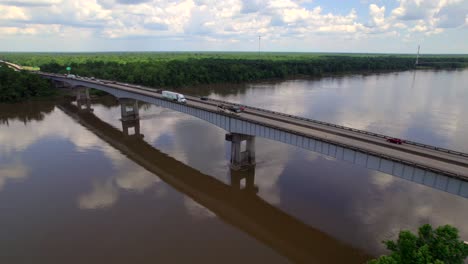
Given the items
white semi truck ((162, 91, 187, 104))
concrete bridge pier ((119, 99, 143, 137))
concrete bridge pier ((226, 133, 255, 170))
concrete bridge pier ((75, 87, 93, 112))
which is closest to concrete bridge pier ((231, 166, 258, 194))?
concrete bridge pier ((226, 133, 255, 170))

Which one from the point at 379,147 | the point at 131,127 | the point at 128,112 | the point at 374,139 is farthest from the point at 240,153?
the point at 128,112

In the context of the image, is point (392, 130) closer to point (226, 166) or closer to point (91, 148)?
point (226, 166)

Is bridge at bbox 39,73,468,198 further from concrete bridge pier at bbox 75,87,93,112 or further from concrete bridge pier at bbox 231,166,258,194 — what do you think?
concrete bridge pier at bbox 75,87,93,112

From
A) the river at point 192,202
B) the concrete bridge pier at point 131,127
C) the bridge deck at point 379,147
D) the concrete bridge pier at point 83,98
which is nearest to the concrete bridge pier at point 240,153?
the river at point 192,202

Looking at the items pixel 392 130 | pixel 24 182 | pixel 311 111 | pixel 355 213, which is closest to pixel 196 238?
pixel 355 213

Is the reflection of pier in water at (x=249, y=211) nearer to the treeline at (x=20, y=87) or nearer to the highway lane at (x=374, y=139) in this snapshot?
the highway lane at (x=374, y=139)

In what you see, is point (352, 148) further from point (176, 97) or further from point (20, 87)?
point (20, 87)
